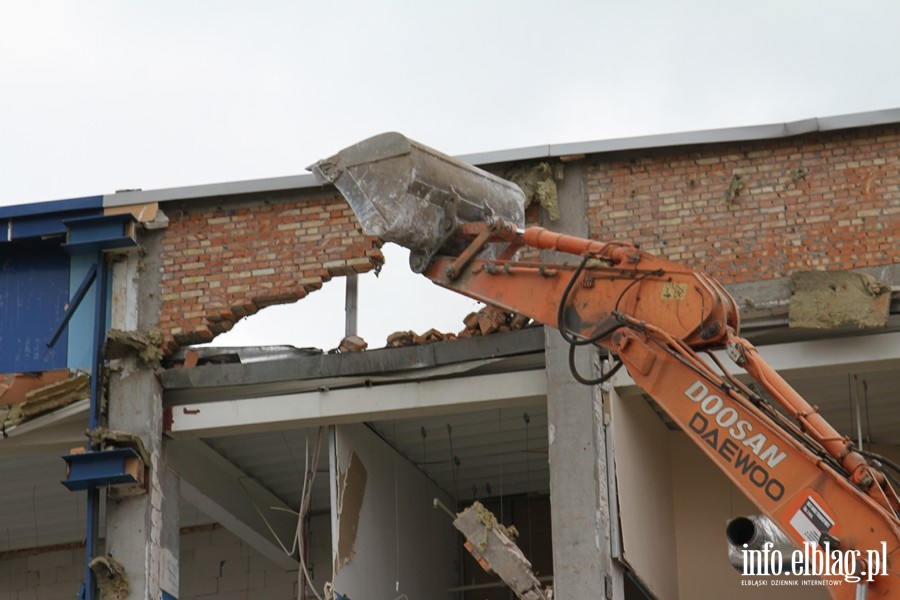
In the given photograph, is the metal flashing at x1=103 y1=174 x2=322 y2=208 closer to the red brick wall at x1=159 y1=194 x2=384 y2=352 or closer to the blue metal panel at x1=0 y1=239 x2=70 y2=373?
the red brick wall at x1=159 y1=194 x2=384 y2=352

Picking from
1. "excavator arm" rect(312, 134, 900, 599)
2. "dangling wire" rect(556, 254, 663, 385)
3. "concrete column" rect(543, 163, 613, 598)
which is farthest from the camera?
"concrete column" rect(543, 163, 613, 598)

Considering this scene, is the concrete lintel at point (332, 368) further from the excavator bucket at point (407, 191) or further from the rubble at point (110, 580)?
the excavator bucket at point (407, 191)

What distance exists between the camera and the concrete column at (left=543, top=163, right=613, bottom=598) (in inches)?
510

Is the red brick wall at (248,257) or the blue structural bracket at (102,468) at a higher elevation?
the red brick wall at (248,257)

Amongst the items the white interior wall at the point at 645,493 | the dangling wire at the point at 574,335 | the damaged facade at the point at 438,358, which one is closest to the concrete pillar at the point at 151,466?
the damaged facade at the point at 438,358

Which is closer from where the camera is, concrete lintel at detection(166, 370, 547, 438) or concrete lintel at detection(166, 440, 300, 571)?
concrete lintel at detection(166, 370, 547, 438)

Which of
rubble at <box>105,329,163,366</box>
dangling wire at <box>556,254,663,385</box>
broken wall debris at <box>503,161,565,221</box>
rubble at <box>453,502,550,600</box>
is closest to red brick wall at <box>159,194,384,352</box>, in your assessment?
rubble at <box>105,329,163,366</box>

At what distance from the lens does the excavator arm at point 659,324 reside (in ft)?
27.4

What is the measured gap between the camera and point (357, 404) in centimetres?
1413

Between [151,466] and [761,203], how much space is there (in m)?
6.09

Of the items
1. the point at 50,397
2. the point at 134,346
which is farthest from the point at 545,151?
the point at 50,397

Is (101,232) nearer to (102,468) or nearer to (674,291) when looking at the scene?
(102,468)

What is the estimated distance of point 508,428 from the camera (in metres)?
15.9

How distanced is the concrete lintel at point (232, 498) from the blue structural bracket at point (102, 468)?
0.91m
